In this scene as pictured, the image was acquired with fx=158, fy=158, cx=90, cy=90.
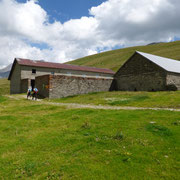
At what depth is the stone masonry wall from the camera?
2212 centimetres

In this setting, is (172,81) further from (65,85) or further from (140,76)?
(65,85)

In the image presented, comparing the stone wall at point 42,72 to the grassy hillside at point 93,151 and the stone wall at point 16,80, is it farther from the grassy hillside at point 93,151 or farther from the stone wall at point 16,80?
the grassy hillside at point 93,151

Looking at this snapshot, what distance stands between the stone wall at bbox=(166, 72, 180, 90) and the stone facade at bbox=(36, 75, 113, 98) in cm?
1051

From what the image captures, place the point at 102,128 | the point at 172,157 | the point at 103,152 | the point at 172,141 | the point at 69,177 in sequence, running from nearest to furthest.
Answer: the point at 69,177 < the point at 172,157 < the point at 103,152 < the point at 172,141 < the point at 102,128

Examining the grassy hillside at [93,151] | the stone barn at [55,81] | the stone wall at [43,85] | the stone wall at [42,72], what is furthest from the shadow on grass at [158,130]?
the stone wall at [42,72]

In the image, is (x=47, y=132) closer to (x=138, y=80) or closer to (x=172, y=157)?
(x=172, y=157)

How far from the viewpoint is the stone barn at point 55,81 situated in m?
22.3

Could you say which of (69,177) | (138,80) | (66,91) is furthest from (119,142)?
(138,80)

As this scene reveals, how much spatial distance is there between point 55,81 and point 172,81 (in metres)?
17.6

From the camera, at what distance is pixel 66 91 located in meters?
23.4

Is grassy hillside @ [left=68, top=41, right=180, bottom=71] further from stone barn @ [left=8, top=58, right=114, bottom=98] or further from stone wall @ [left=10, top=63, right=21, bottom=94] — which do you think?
stone wall @ [left=10, top=63, right=21, bottom=94]

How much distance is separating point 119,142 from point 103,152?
77cm

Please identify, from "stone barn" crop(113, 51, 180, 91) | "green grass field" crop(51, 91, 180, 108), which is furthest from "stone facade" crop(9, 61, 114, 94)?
"green grass field" crop(51, 91, 180, 108)

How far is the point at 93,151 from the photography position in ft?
15.5
